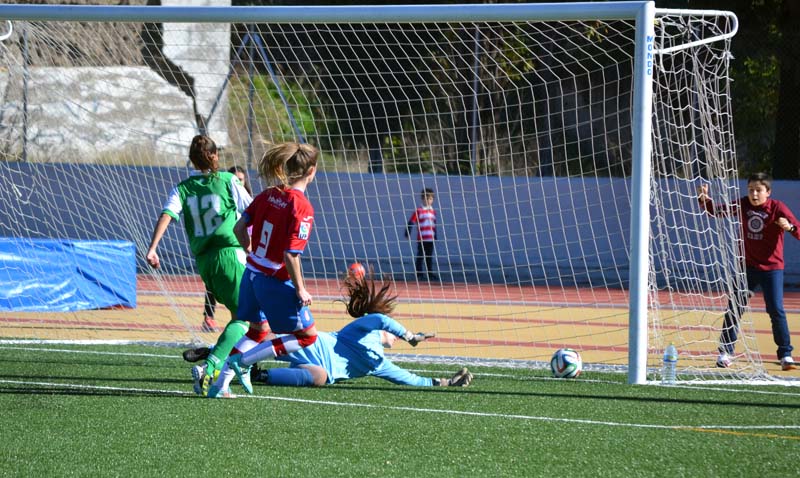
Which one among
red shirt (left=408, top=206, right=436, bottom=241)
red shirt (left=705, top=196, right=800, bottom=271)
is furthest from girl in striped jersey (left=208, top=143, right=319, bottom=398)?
red shirt (left=408, top=206, right=436, bottom=241)

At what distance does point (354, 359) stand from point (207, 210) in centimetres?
156

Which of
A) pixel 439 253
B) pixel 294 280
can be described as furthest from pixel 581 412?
pixel 439 253

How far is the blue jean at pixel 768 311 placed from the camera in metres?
9.11

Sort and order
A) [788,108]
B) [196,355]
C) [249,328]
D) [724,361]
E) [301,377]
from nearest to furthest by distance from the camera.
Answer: [249,328] < [301,377] < [196,355] < [724,361] < [788,108]

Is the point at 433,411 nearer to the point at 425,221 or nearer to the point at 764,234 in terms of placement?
the point at 764,234

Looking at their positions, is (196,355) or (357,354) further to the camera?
(196,355)

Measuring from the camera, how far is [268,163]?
6648 millimetres

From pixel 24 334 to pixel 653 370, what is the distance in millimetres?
6468

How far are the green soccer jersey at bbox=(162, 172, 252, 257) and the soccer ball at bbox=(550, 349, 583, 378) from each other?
8.99ft

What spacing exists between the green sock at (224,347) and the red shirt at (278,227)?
2.11 feet

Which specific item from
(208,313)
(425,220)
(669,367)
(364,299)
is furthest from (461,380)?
(425,220)

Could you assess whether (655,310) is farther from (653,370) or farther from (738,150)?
(738,150)

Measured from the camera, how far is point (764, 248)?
9539 millimetres

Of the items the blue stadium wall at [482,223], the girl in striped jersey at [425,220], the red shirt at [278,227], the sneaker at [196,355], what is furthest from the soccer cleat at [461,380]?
the girl in striped jersey at [425,220]
